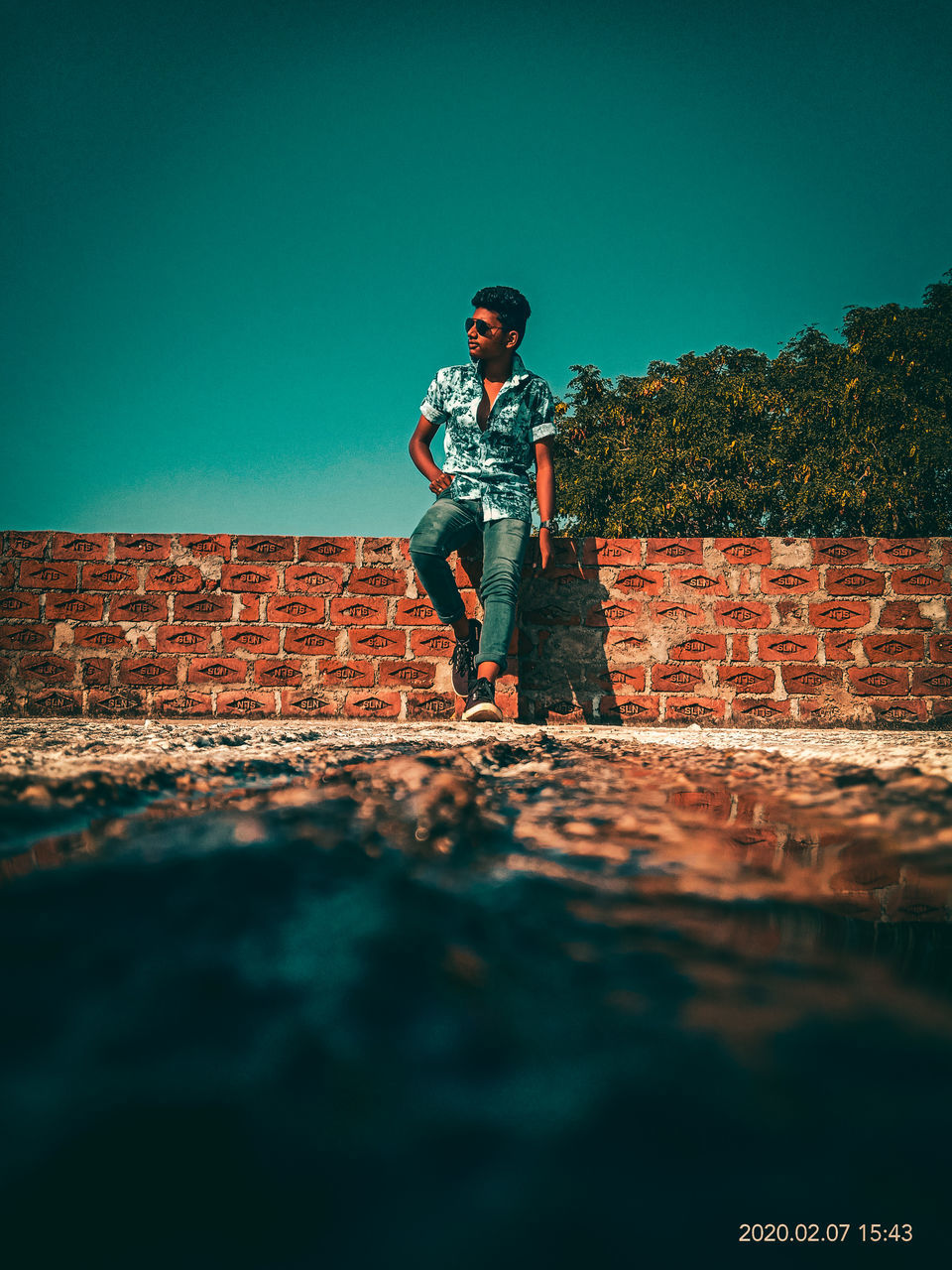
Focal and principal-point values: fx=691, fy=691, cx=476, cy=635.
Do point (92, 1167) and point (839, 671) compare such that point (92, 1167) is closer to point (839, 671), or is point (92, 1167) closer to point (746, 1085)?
point (746, 1085)

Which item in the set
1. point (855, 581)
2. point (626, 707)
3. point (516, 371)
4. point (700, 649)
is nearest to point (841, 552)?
point (855, 581)

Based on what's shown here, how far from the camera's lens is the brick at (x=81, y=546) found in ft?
11.8

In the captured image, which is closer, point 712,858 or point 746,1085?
point 746,1085

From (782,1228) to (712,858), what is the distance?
39cm

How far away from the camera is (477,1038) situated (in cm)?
43

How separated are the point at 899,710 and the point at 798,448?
17.2 metres

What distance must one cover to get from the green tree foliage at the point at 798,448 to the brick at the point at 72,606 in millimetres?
16166

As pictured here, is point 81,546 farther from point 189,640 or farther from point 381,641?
point 381,641

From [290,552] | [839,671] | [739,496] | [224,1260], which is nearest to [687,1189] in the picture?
[224,1260]

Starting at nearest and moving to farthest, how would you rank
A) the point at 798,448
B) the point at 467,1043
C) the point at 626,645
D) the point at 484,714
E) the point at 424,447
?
the point at 467,1043, the point at 484,714, the point at 424,447, the point at 626,645, the point at 798,448

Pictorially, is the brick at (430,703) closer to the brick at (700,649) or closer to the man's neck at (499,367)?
the brick at (700,649)

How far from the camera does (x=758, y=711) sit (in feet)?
11.9

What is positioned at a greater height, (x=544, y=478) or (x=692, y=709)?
(x=544, y=478)

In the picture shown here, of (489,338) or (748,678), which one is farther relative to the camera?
(748,678)
